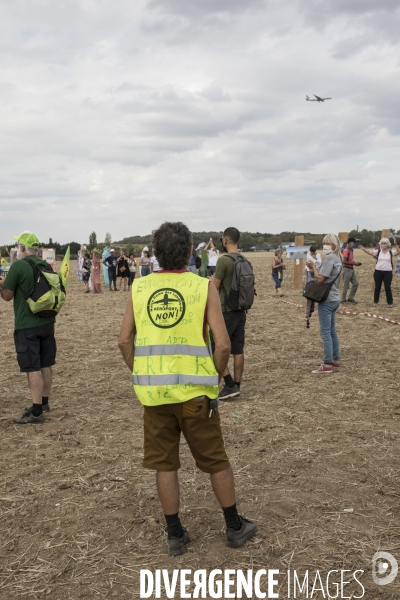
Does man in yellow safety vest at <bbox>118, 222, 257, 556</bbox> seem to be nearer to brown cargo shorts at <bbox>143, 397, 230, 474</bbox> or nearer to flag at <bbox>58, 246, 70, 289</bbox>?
brown cargo shorts at <bbox>143, 397, 230, 474</bbox>

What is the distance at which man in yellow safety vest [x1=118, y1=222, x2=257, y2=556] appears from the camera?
3398 millimetres

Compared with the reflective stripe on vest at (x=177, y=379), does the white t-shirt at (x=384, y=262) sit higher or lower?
higher

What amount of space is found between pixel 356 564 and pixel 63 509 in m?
2.10

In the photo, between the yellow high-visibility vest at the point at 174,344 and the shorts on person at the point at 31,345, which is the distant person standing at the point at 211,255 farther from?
the yellow high-visibility vest at the point at 174,344

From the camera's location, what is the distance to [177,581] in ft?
10.9

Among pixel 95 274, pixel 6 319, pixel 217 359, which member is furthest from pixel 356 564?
pixel 95 274

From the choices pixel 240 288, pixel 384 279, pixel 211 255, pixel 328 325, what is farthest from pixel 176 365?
pixel 211 255

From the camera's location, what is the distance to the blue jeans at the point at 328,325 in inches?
310

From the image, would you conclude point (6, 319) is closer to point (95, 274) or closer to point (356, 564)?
point (95, 274)

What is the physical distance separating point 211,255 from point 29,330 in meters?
14.4

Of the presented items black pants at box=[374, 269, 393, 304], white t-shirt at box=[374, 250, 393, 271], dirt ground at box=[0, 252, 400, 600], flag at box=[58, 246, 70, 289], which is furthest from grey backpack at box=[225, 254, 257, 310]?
black pants at box=[374, 269, 393, 304]

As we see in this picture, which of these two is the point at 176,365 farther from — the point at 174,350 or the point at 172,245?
the point at 172,245

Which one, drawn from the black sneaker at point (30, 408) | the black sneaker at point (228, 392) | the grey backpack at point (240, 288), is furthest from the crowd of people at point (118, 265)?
the black sneaker at point (30, 408)

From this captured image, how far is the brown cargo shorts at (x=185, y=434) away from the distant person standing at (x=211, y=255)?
16.4m
